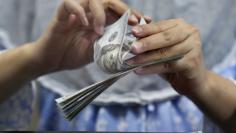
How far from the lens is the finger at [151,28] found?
2.17ft

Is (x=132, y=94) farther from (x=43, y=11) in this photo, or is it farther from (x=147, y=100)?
(x=43, y=11)

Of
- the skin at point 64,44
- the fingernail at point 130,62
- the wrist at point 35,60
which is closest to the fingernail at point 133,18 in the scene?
the skin at point 64,44

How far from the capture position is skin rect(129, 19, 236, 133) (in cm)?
66

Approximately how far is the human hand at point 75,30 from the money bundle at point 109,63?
0.24 feet

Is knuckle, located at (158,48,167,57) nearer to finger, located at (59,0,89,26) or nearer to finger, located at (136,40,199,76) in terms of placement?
finger, located at (136,40,199,76)

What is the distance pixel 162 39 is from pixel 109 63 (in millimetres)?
94

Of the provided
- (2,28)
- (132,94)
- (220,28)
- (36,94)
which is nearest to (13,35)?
(2,28)

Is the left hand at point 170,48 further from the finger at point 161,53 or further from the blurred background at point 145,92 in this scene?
the blurred background at point 145,92

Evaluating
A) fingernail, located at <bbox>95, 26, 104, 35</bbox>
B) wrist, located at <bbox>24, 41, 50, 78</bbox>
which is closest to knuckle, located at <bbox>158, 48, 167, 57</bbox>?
fingernail, located at <bbox>95, 26, 104, 35</bbox>

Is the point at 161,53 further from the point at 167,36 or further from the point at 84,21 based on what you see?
the point at 84,21

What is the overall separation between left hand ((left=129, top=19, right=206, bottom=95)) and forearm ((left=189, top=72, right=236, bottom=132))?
5 centimetres

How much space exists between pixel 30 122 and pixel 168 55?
509 millimetres

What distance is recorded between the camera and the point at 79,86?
107 centimetres

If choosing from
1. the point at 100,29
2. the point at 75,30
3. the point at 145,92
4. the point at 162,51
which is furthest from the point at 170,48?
the point at 145,92
